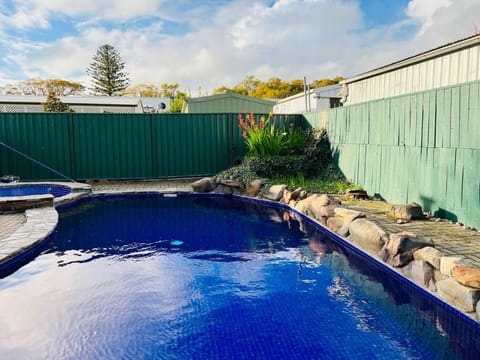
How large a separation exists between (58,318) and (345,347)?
2.22 metres

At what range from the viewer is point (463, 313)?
288 cm

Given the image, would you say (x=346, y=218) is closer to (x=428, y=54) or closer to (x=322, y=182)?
(x=322, y=182)

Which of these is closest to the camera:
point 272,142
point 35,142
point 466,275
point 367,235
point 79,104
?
point 466,275

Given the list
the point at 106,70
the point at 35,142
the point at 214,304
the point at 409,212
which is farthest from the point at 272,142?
the point at 106,70

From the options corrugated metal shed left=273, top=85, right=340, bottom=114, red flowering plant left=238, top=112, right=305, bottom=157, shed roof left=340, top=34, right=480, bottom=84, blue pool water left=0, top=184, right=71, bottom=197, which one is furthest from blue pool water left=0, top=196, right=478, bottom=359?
corrugated metal shed left=273, top=85, right=340, bottom=114

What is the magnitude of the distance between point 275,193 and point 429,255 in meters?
4.29

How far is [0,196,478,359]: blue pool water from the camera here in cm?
262

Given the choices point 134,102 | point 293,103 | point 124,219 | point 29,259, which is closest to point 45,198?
point 124,219

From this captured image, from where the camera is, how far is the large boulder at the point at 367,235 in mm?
4188

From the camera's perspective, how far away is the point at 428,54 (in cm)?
713

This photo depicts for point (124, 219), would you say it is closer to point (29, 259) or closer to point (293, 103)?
point (29, 259)

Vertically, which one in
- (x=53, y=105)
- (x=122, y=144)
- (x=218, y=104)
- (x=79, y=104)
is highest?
(x=79, y=104)

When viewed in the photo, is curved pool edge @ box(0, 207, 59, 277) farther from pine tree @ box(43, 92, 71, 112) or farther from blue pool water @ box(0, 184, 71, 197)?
pine tree @ box(43, 92, 71, 112)

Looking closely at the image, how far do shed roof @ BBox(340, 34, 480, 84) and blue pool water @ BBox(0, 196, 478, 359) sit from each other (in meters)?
4.02
